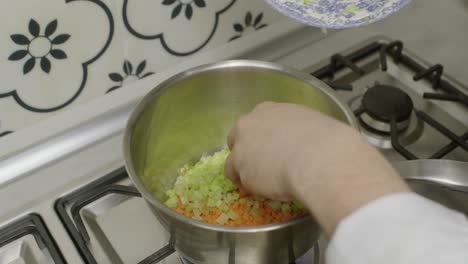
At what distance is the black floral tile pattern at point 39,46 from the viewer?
1.73ft

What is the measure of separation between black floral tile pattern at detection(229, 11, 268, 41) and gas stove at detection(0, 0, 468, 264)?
0.02 m

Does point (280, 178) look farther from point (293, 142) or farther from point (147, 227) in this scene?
point (147, 227)

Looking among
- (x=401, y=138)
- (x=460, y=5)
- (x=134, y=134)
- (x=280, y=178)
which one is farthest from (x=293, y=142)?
(x=460, y=5)

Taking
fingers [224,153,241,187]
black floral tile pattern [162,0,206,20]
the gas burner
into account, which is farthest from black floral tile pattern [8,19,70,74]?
the gas burner

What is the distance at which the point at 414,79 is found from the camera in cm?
66

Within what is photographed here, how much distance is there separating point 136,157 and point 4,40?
0.17 meters

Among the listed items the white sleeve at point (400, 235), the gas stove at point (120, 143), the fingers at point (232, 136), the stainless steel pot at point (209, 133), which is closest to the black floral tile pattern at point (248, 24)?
the gas stove at point (120, 143)

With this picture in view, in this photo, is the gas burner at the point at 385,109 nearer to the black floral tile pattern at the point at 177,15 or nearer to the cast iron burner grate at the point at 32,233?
the black floral tile pattern at the point at 177,15

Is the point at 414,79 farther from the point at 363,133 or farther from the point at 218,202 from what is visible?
the point at 218,202

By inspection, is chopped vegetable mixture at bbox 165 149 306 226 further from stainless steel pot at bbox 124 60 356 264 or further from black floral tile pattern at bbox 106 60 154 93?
black floral tile pattern at bbox 106 60 154 93

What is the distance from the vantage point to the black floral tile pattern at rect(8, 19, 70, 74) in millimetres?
526

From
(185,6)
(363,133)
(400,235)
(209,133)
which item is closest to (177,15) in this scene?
(185,6)

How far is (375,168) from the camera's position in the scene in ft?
1.15

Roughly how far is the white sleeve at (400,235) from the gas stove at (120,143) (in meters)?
0.20
